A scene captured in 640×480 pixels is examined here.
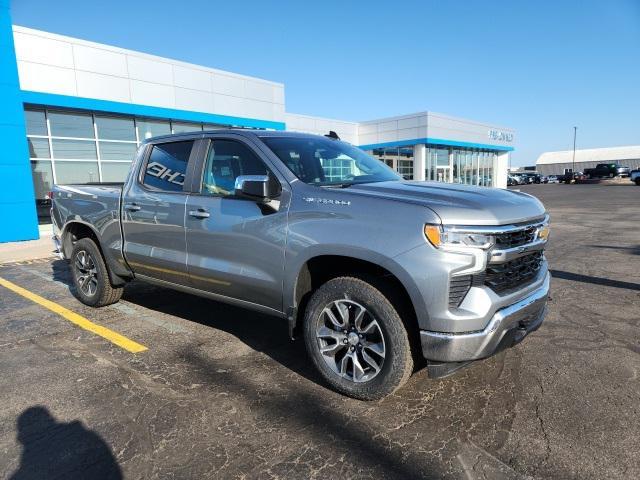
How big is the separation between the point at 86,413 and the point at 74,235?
3332 mm

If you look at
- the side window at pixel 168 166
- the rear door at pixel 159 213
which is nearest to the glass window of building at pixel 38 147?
the rear door at pixel 159 213

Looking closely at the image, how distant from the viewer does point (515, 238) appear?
116 inches

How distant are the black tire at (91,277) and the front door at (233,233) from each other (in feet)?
5.72

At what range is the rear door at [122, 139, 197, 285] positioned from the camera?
4199 mm

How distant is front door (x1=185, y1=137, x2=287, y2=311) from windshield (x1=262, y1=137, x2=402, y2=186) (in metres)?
0.23

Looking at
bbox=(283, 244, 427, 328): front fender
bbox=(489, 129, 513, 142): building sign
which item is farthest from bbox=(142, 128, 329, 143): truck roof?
bbox=(489, 129, 513, 142): building sign

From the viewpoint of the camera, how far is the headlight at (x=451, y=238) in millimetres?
2705

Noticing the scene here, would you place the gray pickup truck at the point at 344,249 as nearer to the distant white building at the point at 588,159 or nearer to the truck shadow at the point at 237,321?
the truck shadow at the point at 237,321

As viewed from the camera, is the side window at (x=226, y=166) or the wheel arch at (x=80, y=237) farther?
the wheel arch at (x=80, y=237)

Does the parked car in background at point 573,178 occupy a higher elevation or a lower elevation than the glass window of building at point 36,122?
lower

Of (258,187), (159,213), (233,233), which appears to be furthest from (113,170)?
(258,187)

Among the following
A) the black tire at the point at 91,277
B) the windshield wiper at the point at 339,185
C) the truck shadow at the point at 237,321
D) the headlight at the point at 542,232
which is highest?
the windshield wiper at the point at 339,185

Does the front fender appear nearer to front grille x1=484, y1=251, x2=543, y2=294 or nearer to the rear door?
front grille x1=484, y1=251, x2=543, y2=294

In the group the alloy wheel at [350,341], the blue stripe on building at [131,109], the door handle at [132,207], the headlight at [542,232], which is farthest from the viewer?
the blue stripe on building at [131,109]
